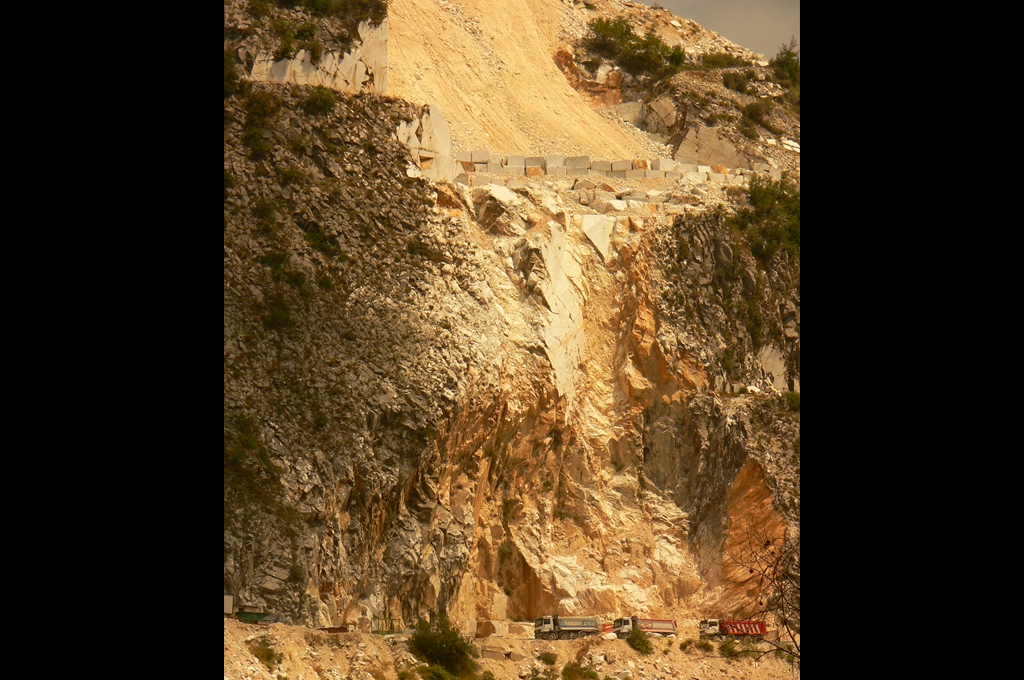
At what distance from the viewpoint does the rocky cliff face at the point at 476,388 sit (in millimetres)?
17969

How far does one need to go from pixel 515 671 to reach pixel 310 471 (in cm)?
415

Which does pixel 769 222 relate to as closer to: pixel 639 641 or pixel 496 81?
pixel 496 81

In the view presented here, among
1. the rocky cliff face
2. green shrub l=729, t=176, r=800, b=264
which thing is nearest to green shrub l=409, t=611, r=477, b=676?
the rocky cliff face

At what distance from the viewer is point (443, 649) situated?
17297 millimetres

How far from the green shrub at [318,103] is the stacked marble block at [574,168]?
8.61ft

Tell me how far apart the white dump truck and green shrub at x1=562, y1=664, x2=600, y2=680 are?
109cm

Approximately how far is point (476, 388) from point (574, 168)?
A: 262 inches

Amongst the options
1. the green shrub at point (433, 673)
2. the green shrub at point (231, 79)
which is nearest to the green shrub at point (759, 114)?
the green shrub at point (231, 79)

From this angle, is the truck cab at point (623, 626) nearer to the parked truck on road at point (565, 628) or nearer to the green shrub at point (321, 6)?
the parked truck on road at point (565, 628)


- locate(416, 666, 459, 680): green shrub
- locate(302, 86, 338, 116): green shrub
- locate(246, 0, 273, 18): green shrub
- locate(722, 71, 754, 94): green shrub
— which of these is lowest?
locate(416, 666, 459, 680): green shrub

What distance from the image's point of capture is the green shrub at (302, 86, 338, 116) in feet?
67.6

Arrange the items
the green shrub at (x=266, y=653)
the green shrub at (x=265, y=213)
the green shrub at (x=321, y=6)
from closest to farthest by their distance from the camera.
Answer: the green shrub at (x=266, y=653), the green shrub at (x=265, y=213), the green shrub at (x=321, y=6)

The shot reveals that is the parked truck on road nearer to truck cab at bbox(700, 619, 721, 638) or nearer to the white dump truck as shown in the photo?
the white dump truck
